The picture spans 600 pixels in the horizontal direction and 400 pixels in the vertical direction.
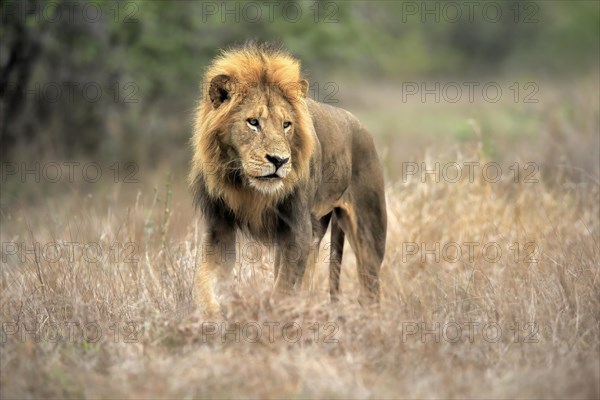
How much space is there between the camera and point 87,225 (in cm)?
829

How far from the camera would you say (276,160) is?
5.92 m

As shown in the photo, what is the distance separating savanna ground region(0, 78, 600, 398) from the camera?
4863 mm

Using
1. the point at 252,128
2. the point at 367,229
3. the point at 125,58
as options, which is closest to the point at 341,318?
the point at 252,128

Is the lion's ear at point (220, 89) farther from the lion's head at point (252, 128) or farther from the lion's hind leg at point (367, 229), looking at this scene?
the lion's hind leg at point (367, 229)

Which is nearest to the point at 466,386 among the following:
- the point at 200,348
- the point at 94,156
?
the point at 200,348

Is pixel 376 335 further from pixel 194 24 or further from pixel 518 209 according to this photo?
pixel 194 24

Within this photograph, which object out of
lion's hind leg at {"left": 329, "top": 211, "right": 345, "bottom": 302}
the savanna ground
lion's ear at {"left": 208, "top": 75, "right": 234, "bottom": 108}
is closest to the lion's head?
lion's ear at {"left": 208, "top": 75, "right": 234, "bottom": 108}

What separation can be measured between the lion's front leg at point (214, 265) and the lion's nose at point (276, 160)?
731mm

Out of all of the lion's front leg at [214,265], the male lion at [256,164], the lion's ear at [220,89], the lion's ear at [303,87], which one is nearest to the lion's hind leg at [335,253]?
the male lion at [256,164]

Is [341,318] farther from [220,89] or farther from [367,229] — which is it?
[367,229]

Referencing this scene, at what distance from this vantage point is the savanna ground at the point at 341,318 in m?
4.86

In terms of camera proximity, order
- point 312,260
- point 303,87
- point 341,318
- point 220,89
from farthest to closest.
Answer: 1. point 312,260
2. point 303,87
3. point 220,89
4. point 341,318

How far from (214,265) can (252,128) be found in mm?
876

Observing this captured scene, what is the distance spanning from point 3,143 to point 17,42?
58.9 inches
